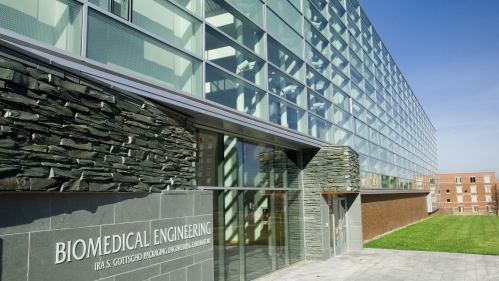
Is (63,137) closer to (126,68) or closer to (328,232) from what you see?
(126,68)

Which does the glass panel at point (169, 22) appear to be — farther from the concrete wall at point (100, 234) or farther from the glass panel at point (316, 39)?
the glass panel at point (316, 39)

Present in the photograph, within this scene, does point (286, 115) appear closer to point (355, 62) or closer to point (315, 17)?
point (315, 17)

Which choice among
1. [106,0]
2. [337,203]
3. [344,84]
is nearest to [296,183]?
[337,203]

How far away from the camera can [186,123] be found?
29.4 feet

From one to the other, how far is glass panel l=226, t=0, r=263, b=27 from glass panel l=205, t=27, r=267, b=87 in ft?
4.04

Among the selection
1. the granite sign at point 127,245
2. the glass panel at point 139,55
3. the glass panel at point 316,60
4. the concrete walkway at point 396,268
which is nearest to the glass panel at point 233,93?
the glass panel at point 139,55

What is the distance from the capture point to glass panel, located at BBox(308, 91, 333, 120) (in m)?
16.4

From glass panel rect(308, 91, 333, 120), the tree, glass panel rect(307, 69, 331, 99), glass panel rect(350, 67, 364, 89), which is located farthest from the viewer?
the tree

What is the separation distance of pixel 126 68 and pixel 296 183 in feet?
32.5

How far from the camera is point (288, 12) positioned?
15.4 meters

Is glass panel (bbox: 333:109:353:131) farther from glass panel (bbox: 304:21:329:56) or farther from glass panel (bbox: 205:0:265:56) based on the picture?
glass panel (bbox: 205:0:265:56)

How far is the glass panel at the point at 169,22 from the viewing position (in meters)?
8.05

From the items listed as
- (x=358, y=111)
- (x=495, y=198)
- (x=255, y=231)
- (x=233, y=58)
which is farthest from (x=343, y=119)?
(x=495, y=198)

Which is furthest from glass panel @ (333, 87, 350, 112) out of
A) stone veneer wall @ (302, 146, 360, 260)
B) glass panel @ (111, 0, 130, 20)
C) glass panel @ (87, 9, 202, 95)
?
glass panel @ (111, 0, 130, 20)
